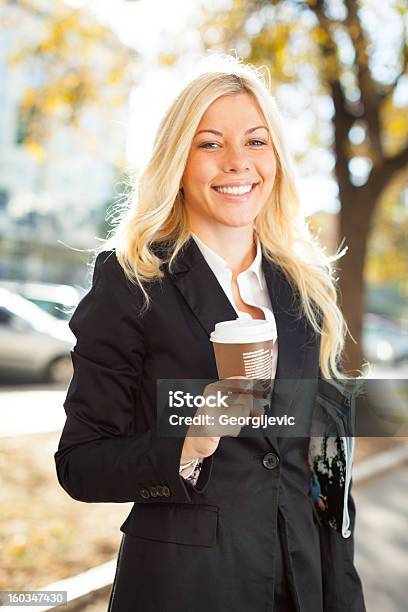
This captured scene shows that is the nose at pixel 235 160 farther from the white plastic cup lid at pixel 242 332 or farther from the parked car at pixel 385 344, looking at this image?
the parked car at pixel 385 344

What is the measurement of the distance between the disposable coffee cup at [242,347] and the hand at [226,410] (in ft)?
0.10

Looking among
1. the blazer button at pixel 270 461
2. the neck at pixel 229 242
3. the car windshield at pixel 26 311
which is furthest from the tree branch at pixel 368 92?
the blazer button at pixel 270 461

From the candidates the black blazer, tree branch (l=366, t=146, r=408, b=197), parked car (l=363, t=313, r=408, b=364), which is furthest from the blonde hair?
parked car (l=363, t=313, r=408, b=364)

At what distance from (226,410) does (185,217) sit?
0.88 meters

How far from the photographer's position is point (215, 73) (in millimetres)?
2146

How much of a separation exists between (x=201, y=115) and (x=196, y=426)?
968 millimetres

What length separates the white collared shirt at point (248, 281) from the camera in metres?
2.10

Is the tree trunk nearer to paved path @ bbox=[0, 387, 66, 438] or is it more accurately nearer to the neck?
paved path @ bbox=[0, 387, 66, 438]

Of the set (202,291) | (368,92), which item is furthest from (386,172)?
(202,291)

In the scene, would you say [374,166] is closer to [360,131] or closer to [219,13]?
[360,131]

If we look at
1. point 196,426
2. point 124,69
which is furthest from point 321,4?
point 196,426

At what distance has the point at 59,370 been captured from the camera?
1209 cm

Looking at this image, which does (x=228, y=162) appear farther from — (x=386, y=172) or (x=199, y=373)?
(x=386, y=172)

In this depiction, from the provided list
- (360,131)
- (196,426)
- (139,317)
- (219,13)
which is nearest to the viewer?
(196,426)
